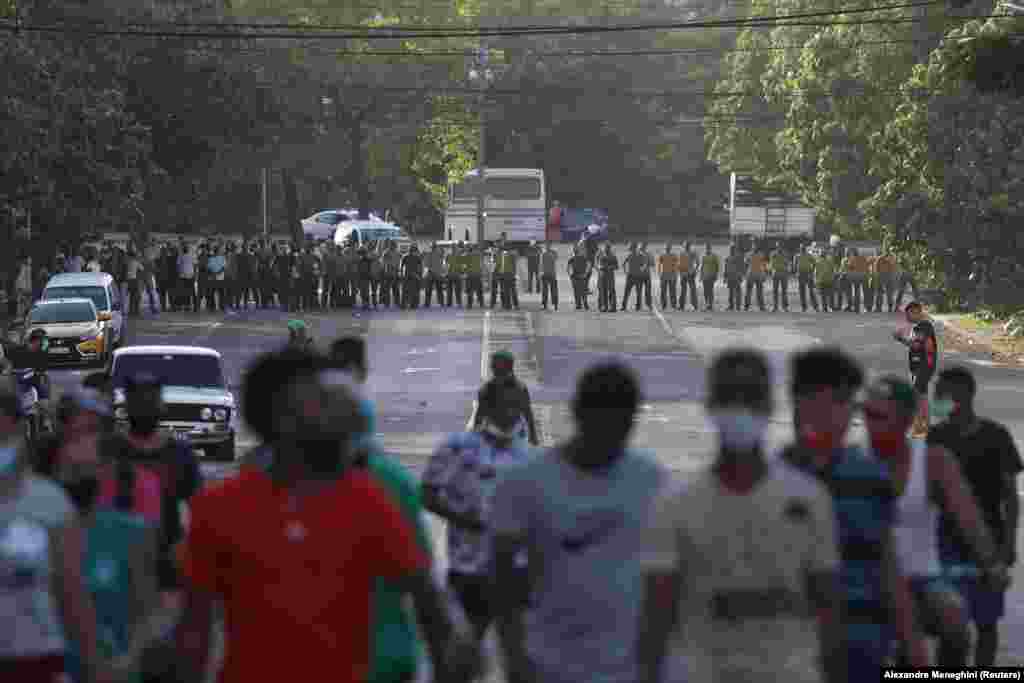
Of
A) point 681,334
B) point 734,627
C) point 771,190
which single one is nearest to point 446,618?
Result: point 734,627

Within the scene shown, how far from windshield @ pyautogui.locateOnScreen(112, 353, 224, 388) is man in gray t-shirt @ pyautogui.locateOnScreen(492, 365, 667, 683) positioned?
1974 cm

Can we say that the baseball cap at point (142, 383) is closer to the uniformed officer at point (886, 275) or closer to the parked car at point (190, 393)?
the parked car at point (190, 393)

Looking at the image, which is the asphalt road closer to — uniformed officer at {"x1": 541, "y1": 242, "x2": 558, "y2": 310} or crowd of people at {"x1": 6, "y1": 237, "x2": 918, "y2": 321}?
uniformed officer at {"x1": 541, "y1": 242, "x2": 558, "y2": 310}

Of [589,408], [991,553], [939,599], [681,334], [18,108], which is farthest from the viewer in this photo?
[681,334]

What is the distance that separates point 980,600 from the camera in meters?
10.7

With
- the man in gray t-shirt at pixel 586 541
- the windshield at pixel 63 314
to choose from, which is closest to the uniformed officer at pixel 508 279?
the windshield at pixel 63 314

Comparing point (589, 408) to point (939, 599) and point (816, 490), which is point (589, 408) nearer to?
point (816, 490)

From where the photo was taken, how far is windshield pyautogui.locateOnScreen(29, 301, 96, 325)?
4256 centimetres

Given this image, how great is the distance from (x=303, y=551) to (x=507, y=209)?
74.3 meters

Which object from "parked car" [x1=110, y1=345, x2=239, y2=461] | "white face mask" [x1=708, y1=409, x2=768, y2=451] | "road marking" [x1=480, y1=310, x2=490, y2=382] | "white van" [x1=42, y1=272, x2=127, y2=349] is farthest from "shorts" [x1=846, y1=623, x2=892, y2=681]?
"white van" [x1=42, y1=272, x2=127, y2=349]

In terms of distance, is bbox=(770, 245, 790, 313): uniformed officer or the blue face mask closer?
the blue face mask

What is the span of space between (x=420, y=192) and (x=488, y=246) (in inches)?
938

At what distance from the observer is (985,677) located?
10.6m

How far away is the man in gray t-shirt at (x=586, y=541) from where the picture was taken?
7.40 meters
